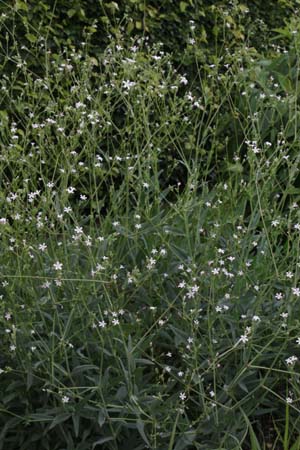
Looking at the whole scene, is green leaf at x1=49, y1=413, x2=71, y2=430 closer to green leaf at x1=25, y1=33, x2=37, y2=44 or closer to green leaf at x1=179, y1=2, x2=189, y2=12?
green leaf at x1=25, y1=33, x2=37, y2=44

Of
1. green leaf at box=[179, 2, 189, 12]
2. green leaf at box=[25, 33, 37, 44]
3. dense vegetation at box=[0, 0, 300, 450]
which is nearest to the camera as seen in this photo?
dense vegetation at box=[0, 0, 300, 450]

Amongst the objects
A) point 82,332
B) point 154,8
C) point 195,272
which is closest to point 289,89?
point 154,8

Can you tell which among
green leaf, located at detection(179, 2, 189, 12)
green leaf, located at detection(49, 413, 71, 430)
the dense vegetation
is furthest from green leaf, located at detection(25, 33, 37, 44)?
green leaf, located at detection(49, 413, 71, 430)

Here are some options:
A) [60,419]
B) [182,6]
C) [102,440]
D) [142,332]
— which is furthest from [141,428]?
[182,6]

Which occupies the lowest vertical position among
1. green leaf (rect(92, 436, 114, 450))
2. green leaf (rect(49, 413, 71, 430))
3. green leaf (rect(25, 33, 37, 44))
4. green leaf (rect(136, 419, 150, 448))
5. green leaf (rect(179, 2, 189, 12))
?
green leaf (rect(92, 436, 114, 450))

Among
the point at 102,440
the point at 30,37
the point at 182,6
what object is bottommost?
the point at 102,440

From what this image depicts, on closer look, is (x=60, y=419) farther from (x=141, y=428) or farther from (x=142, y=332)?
(x=142, y=332)

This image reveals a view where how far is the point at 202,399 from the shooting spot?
286cm

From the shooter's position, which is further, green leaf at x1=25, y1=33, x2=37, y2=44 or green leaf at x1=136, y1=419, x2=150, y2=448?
green leaf at x1=25, y1=33, x2=37, y2=44

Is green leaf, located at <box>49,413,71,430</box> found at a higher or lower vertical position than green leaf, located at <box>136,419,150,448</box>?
lower

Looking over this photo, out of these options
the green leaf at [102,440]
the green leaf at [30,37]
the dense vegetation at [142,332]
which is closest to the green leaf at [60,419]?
the dense vegetation at [142,332]

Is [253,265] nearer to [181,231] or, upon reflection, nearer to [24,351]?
[181,231]

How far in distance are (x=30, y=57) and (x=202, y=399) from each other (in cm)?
258

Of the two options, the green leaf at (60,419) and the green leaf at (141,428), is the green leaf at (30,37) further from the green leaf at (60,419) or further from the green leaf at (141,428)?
the green leaf at (141,428)
